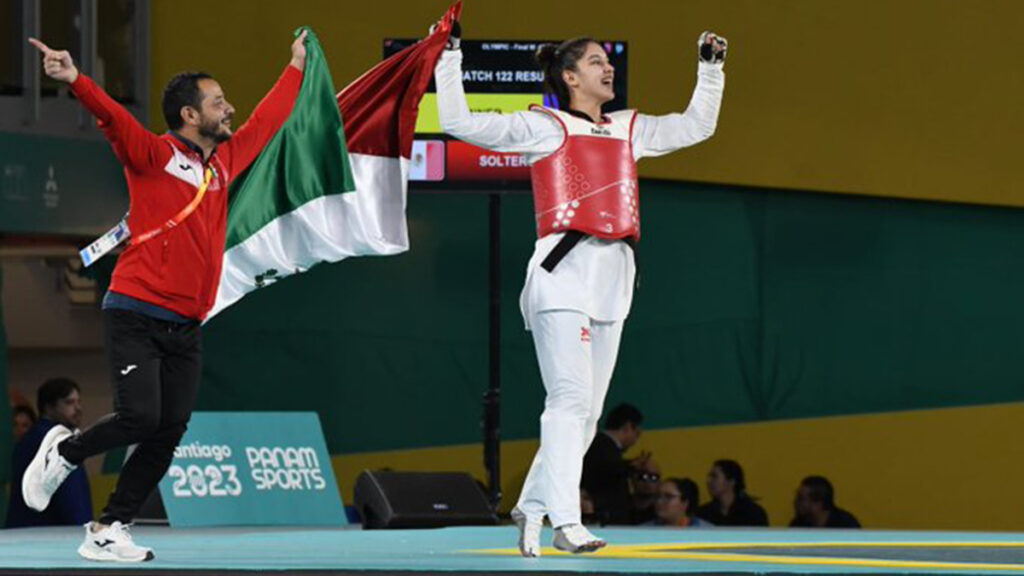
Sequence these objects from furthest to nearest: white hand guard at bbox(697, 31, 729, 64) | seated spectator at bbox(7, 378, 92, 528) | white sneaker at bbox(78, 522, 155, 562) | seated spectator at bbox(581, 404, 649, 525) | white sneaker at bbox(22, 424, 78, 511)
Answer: seated spectator at bbox(581, 404, 649, 525), seated spectator at bbox(7, 378, 92, 528), white hand guard at bbox(697, 31, 729, 64), white sneaker at bbox(22, 424, 78, 511), white sneaker at bbox(78, 522, 155, 562)

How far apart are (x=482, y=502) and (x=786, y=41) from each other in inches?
204

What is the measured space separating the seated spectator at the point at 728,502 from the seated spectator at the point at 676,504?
22.9 inches

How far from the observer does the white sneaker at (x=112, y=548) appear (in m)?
6.79

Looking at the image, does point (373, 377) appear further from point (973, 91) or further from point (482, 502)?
point (973, 91)

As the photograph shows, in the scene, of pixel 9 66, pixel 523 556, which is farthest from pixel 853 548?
pixel 9 66

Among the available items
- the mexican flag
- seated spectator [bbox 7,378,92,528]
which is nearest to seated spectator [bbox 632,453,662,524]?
seated spectator [bbox 7,378,92,528]

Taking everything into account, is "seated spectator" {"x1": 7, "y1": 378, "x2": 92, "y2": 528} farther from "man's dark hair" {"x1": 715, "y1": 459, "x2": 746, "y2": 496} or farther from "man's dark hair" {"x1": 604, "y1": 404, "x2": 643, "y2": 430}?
"man's dark hair" {"x1": 715, "y1": 459, "x2": 746, "y2": 496}

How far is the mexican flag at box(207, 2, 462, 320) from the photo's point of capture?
8070 mm

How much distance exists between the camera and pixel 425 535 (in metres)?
9.27

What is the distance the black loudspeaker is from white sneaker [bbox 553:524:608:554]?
336 centimetres

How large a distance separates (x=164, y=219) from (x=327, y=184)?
4.07 feet

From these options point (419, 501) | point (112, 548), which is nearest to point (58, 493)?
point (419, 501)

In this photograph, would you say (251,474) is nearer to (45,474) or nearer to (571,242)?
(45,474)

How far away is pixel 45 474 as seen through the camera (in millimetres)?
7164
